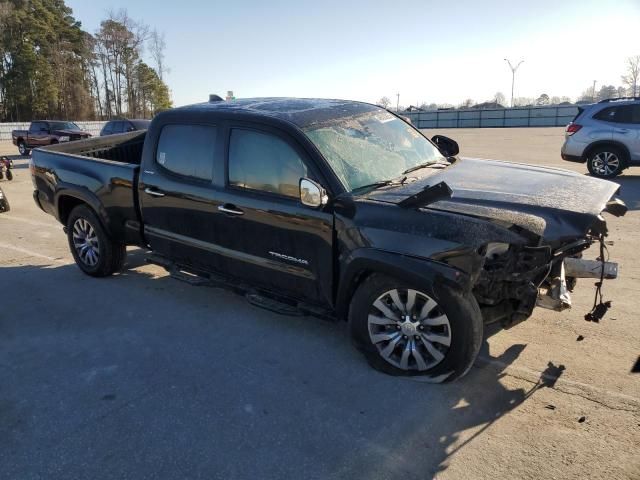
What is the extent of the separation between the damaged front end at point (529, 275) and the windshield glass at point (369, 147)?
112 centimetres

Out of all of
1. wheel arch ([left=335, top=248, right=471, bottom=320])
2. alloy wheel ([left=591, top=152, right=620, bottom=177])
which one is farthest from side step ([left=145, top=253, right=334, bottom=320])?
alloy wheel ([left=591, top=152, right=620, bottom=177])

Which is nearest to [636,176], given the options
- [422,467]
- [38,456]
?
[422,467]

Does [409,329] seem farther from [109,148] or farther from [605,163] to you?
[605,163]

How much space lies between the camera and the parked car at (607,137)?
1140 centimetres

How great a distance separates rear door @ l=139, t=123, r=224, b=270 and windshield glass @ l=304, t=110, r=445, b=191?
3.28 feet

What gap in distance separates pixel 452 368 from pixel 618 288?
2.63 m

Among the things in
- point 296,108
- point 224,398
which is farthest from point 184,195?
point 224,398

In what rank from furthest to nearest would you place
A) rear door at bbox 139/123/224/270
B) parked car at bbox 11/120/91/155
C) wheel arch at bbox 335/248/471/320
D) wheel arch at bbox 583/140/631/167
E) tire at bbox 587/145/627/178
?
1. parked car at bbox 11/120/91/155
2. tire at bbox 587/145/627/178
3. wheel arch at bbox 583/140/631/167
4. rear door at bbox 139/123/224/270
5. wheel arch at bbox 335/248/471/320

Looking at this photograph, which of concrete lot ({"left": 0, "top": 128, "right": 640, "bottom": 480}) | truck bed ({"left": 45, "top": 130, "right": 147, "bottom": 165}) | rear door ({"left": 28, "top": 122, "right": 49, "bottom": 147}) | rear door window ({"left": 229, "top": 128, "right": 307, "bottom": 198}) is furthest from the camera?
rear door ({"left": 28, "top": 122, "right": 49, "bottom": 147})

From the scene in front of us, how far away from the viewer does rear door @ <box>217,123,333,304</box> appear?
3.71m

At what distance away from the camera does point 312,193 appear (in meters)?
3.55

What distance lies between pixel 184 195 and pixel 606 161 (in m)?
10.7

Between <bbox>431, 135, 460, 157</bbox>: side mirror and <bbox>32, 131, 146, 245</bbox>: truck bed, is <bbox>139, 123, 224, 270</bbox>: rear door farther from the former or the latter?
<bbox>431, 135, 460, 157</bbox>: side mirror

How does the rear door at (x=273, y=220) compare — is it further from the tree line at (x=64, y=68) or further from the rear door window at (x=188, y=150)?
the tree line at (x=64, y=68)
